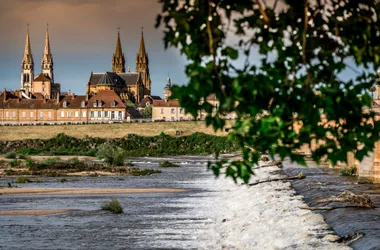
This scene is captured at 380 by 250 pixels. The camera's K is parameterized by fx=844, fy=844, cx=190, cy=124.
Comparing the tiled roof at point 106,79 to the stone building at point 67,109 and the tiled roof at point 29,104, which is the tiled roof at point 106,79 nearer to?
the stone building at point 67,109

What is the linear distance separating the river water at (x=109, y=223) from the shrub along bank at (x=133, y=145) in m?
58.1

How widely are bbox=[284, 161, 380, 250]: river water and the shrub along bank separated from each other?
6017 cm

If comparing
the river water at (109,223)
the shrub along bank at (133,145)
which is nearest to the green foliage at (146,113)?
the shrub along bank at (133,145)

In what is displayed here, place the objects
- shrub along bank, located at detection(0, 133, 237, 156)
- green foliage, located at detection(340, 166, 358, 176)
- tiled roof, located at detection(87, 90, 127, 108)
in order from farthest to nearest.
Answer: tiled roof, located at detection(87, 90, 127, 108) < shrub along bank, located at detection(0, 133, 237, 156) < green foliage, located at detection(340, 166, 358, 176)

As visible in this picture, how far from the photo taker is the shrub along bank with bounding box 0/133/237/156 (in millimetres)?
93062

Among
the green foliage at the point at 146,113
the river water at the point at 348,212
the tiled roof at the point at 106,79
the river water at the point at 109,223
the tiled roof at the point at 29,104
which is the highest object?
the tiled roof at the point at 106,79

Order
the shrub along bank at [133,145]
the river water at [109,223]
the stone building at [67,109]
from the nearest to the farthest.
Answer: the river water at [109,223]
the shrub along bank at [133,145]
the stone building at [67,109]

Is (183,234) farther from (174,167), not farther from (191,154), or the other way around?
(191,154)

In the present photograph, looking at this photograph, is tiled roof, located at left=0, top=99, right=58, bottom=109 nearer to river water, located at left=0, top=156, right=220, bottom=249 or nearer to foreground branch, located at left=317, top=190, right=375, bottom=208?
river water, located at left=0, top=156, right=220, bottom=249

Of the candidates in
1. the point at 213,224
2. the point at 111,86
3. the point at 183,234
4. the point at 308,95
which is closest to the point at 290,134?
the point at 308,95

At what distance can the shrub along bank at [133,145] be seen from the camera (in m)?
93.1

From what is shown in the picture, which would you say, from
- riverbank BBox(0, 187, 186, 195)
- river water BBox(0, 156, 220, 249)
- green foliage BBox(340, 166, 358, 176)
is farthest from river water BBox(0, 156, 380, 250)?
riverbank BBox(0, 187, 186, 195)

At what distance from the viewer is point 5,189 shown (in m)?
36.1

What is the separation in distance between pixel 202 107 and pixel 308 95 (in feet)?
3.25
